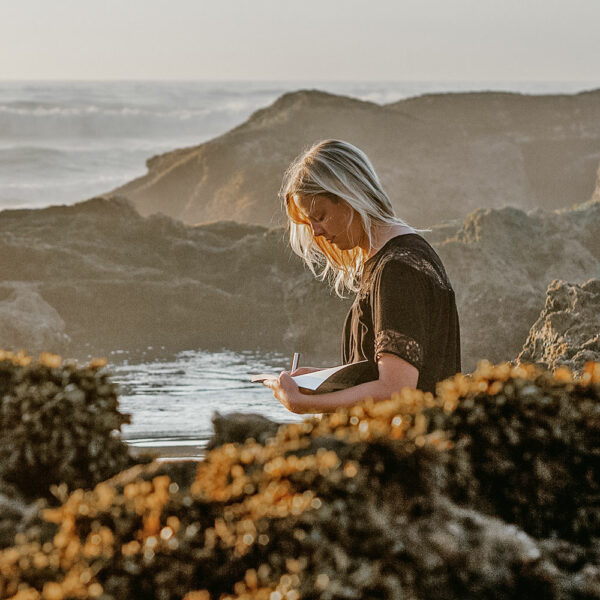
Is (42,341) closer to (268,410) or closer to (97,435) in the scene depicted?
(268,410)

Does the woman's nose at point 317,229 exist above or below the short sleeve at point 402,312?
above

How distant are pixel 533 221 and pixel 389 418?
673 inches

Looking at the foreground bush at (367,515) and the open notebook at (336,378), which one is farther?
the open notebook at (336,378)

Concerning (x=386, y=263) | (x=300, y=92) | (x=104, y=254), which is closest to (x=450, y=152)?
(x=300, y=92)

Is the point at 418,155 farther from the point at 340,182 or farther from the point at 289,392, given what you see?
the point at 289,392

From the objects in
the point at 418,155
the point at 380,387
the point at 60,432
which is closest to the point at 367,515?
the point at 380,387

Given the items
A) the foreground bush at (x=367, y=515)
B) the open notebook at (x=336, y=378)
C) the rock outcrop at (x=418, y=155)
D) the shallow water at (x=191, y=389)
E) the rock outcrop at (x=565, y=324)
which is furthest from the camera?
the rock outcrop at (x=418, y=155)

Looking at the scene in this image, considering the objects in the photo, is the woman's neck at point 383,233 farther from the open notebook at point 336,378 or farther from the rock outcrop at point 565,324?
the rock outcrop at point 565,324

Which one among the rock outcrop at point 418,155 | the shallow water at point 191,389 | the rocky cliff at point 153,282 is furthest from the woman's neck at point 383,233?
the rock outcrop at point 418,155

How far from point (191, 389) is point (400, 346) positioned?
19.0m

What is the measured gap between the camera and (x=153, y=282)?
26.7 m

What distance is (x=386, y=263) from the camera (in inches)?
126

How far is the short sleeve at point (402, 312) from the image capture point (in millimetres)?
3104

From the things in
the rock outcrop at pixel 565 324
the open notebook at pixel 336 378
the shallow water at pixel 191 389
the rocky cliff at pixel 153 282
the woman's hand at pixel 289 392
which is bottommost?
the shallow water at pixel 191 389
